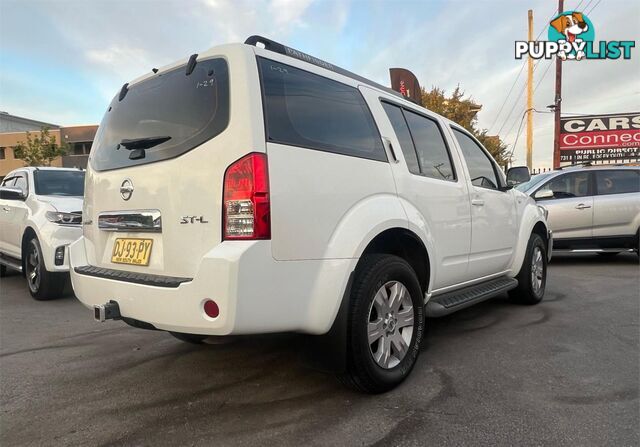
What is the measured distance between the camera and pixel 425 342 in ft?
12.4

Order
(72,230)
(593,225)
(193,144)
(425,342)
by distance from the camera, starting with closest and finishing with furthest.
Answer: (193,144), (425,342), (72,230), (593,225)

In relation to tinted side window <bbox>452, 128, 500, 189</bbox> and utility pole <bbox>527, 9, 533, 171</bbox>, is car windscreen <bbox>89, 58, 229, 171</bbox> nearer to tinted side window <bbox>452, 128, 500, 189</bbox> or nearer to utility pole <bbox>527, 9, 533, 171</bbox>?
tinted side window <bbox>452, 128, 500, 189</bbox>

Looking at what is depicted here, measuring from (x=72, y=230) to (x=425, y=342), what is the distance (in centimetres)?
420

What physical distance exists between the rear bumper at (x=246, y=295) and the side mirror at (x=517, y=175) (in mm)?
2898

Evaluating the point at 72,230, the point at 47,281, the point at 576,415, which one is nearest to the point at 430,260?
the point at 576,415

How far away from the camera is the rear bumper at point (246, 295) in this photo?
2.12 metres

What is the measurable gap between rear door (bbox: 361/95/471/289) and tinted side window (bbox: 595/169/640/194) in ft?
18.5

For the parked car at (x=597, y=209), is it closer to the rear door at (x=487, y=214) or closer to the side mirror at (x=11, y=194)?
the rear door at (x=487, y=214)

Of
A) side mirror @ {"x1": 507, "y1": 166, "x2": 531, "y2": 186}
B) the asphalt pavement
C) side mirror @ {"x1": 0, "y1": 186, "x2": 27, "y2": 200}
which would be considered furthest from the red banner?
side mirror @ {"x1": 0, "y1": 186, "x2": 27, "y2": 200}

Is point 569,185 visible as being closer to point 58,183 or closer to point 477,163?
point 477,163

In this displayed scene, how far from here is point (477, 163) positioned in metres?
4.30

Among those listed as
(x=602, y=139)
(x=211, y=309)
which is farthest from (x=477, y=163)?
(x=602, y=139)

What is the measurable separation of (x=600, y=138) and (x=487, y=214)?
2307cm

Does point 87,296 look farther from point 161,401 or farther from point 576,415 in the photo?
point 576,415
